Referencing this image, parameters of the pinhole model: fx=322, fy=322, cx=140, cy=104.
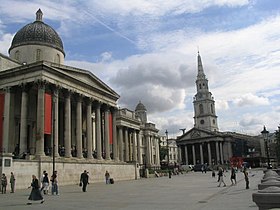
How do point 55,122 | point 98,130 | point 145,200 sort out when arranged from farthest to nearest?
point 98,130 → point 55,122 → point 145,200

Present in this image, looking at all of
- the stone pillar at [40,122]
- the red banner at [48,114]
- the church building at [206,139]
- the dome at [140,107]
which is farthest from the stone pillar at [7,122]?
the church building at [206,139]

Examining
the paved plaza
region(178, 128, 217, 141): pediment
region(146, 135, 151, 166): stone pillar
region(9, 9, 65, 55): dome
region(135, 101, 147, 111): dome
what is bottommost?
the paved plaza

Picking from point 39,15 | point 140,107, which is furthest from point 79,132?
point 140,107

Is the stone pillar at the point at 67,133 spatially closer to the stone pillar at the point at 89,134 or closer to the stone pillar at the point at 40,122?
the stone pillar at the point at 40,122

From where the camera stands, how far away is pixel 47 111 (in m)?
35.1

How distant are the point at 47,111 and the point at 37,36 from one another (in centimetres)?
1683

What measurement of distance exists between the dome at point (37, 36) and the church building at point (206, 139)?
3570 inches

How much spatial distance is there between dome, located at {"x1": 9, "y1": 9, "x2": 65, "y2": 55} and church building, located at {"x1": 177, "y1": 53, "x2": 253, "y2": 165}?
90.7 meters

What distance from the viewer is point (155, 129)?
283 feet

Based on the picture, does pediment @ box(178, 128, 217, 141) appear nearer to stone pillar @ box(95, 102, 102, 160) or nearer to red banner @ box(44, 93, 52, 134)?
stone pillar @ box(95, 102, 102, 160)

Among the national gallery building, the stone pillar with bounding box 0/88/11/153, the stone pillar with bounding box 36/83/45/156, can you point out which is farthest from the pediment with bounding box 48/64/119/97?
the stone pillar with bounding box 0/88/11/153

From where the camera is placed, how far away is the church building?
4988 inches

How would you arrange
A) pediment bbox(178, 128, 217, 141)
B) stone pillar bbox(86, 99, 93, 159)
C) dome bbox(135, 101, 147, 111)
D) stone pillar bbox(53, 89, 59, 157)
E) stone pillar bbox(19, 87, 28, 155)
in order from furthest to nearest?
pediment bbox(178, 128, 217, 141) < dome bbox(135, 101, 147, 111) < stone pillar bbox(86, 99, 93, 159) < stone pillar bbox(53, 89, 59, 157) < stone pillar bbox(19, 87, 28, 155)

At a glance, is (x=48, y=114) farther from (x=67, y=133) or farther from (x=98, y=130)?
(x=98, y=130)
